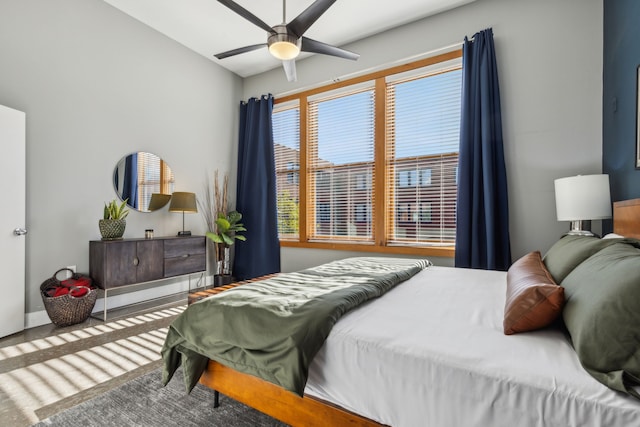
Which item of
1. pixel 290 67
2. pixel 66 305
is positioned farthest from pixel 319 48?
pixel 66 305

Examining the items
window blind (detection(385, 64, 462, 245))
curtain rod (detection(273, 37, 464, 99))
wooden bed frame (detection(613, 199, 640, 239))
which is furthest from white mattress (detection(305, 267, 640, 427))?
curtain rod (detection(273, 37, 464, 99))

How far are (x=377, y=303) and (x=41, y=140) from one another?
10.8 ft

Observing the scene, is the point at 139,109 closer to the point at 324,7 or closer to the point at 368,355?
the point at 324,7

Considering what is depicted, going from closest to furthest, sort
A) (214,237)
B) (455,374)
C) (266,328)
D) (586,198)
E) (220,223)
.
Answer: (455,374) < (266,328) < (586,198) < (214,237) < (220,223)

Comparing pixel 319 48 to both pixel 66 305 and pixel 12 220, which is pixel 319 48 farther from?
pixel 66 305

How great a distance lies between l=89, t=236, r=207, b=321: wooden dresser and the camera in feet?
9.71

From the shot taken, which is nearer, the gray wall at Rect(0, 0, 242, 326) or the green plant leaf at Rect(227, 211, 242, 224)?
the gray wall at Rect(0, 0, 242, 326)

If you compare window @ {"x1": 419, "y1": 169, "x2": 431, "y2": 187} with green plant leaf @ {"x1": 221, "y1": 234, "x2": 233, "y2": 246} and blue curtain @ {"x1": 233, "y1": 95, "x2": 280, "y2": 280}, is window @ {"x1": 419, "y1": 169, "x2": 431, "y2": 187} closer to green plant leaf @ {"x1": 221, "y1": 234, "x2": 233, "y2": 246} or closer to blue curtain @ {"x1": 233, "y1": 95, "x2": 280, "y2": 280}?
blue curtain @ {"x1": 233, "y1": 95, "x2": 280, "y2": 280}

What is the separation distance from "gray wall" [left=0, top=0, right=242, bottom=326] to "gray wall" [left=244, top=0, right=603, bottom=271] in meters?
3.45

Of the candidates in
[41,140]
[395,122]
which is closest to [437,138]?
[395,122]

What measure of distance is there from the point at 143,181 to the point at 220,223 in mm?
1027

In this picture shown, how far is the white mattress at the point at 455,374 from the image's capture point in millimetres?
801

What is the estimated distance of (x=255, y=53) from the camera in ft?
13.6

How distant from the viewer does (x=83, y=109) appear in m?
3.13
